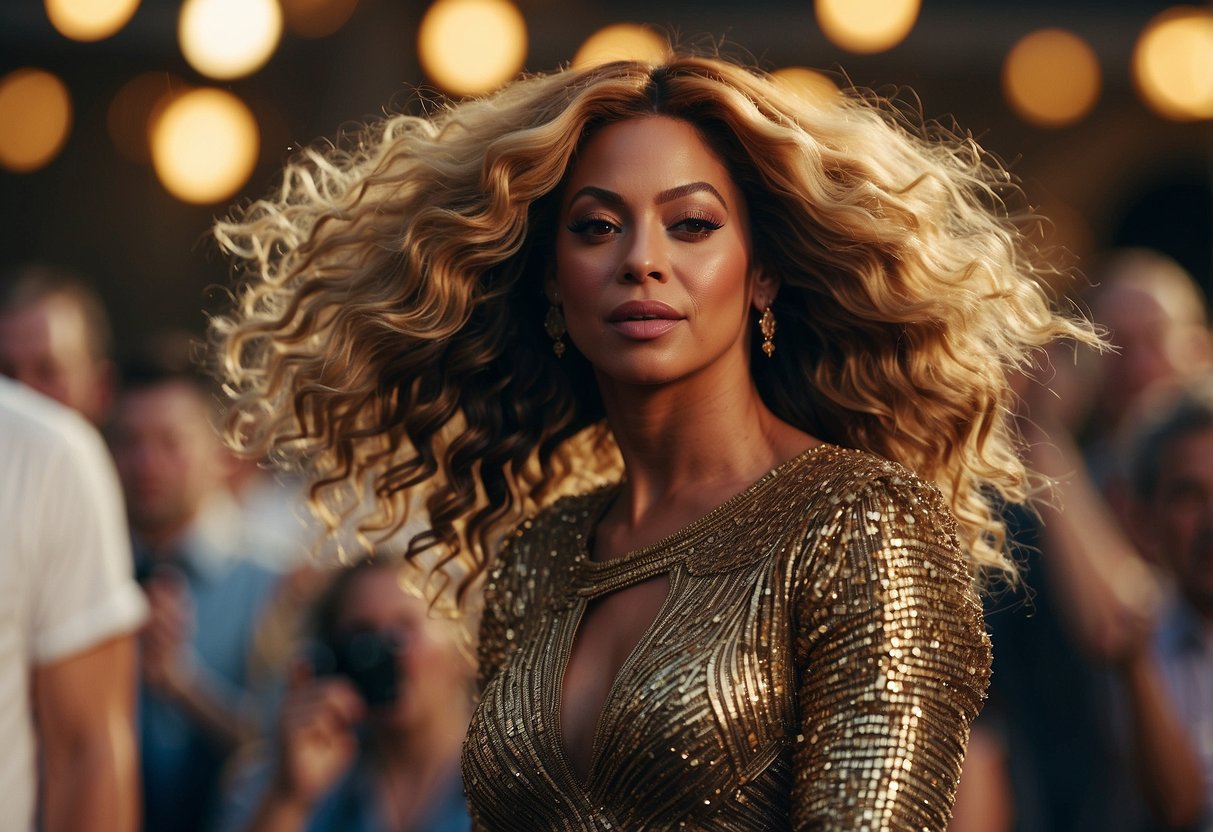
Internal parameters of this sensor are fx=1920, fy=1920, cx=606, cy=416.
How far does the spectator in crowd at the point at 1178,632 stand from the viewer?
5.07 meters

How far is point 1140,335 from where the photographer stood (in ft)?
22.5

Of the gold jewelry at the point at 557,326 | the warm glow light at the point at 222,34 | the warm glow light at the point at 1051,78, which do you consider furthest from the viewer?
the warm glow light at the point at 1051,78

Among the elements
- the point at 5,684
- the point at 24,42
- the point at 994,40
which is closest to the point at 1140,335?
the point at 5,684

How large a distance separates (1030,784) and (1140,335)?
1.95 metres

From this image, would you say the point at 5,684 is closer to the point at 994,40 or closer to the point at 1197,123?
the point at 994,40

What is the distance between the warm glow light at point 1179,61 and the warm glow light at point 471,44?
4039 mm

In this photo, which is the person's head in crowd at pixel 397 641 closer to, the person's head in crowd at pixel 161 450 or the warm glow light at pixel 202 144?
the person's head in crowd at pixel 161 450

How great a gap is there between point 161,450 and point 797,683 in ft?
14.4

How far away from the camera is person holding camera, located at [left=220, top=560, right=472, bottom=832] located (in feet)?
16.2

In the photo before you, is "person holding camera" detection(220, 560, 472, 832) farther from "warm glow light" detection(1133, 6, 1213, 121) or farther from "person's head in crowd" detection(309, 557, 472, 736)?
"warm glow light" detection(1133, 6, 1213, 121)

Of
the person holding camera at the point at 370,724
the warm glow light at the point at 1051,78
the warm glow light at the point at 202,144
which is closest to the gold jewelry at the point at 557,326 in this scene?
the person holding camera at the point at 370,724

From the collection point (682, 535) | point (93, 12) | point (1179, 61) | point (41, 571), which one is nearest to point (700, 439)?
point (682, 535)

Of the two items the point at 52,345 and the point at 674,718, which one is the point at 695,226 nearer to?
the point at 674,718

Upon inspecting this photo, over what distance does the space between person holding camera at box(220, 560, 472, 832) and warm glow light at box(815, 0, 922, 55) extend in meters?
5.77
